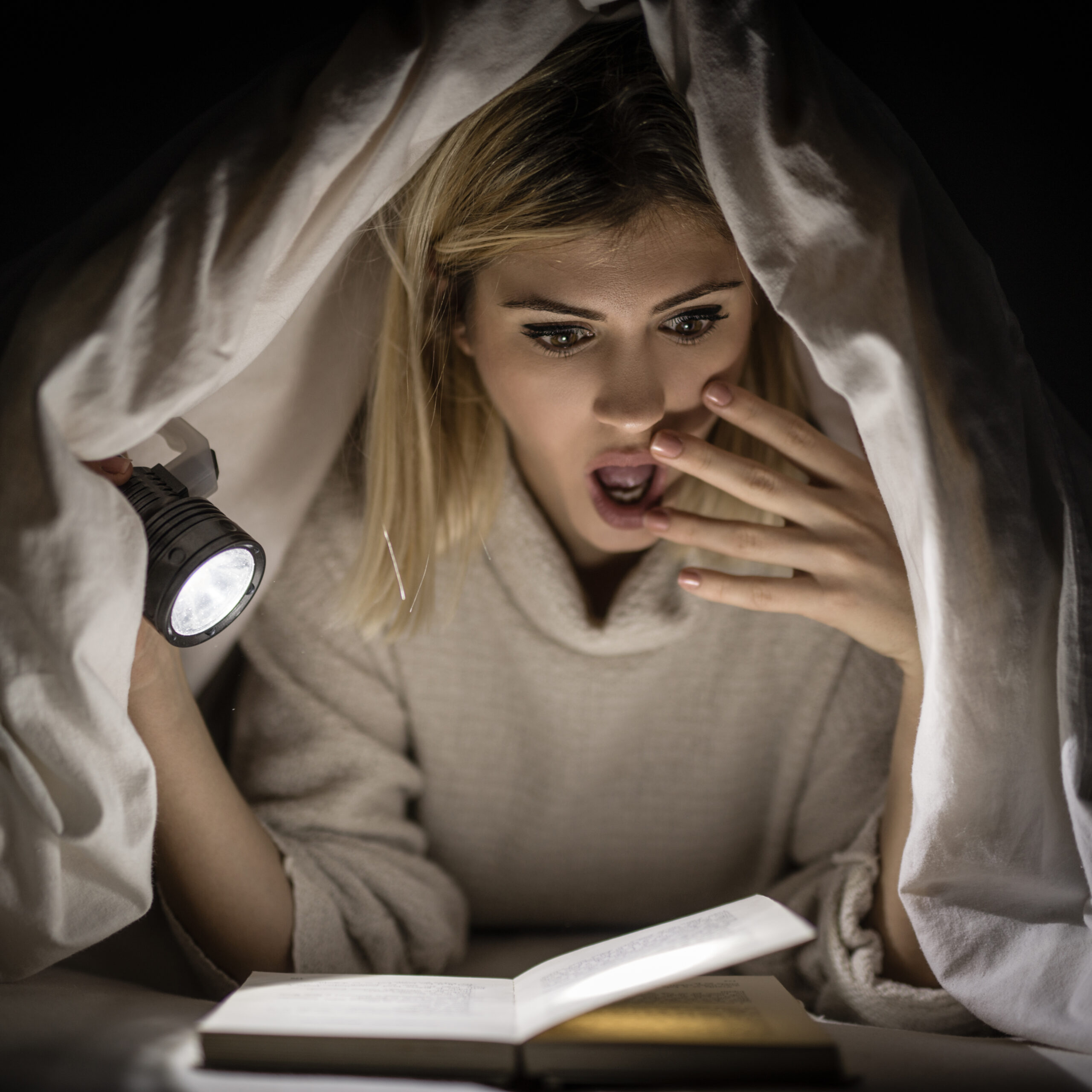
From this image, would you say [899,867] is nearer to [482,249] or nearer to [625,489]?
[625,489]

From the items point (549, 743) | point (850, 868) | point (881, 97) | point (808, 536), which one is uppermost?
point (881, 97)


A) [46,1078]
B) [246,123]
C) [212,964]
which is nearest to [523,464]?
[246,123]

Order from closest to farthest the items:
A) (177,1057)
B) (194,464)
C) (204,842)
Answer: (177,1057) < (194,464) < (204,842)

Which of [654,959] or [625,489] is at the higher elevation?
[625,489]

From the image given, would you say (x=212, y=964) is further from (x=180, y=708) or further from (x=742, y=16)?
(x=742, y=16)

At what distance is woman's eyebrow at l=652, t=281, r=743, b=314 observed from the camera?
2.64 feet

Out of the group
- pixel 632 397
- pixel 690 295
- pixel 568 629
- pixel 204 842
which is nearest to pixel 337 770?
pixel 204 842

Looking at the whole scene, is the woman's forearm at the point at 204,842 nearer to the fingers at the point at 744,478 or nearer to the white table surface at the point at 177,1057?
the white table surface at the point at 177,1057

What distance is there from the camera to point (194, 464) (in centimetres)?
73

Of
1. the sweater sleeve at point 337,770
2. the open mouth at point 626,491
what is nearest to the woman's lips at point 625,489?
the open mouth at point 626,491

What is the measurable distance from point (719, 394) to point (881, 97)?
0.97 ft

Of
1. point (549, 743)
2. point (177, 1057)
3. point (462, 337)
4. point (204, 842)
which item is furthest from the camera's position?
point (549, 743)

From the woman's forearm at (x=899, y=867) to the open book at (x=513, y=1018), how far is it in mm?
172

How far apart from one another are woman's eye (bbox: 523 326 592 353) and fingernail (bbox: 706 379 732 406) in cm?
12
